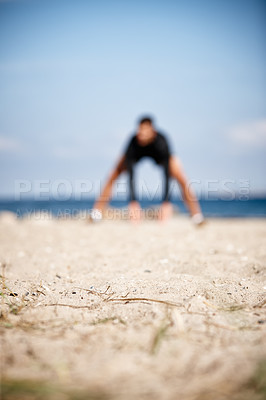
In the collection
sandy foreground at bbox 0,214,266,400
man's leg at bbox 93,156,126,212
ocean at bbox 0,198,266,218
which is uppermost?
man's leg at bbox 93,156,126,212

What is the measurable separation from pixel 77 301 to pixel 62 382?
0.57 m

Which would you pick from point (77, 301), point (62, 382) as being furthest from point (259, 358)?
point (77, 301)

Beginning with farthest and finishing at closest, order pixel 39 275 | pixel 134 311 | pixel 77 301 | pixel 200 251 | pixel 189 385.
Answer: pixel 200 251, pixel 39 275, pixel 77 301, pixel 134 311, pixel 189 385

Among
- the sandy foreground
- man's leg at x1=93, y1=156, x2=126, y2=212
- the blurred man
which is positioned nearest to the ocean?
man's leg at x1=93, y1=156, x2=126, y2=212

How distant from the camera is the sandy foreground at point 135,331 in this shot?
0.64 m

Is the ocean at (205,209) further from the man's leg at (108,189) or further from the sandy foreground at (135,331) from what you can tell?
the sandy foreground at (135,331)

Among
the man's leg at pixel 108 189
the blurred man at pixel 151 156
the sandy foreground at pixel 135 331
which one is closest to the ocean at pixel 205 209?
the man's leg at pixel 108 189

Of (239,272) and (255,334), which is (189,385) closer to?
(255,334)

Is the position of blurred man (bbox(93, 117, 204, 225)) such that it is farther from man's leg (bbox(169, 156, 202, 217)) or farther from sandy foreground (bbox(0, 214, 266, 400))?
sandy foreground (bbox(0, 214, 266, 400))

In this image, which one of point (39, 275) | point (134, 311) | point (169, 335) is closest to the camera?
point (169, 335)

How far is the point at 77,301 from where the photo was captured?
122cm

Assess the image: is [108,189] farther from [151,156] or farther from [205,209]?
[205,209]

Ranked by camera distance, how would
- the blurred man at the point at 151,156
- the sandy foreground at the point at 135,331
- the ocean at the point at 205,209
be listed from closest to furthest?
the sandy foreground at the point at 135,331
the blurred man at the point at 151,156
the ocean at the point at 205,209

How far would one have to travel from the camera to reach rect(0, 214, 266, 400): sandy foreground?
0.64 meters
